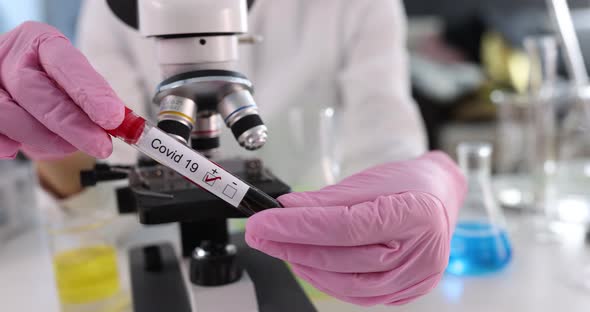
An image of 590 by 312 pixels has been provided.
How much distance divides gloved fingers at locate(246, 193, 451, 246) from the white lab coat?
16.0 inches

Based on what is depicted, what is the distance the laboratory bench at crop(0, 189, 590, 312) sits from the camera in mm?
611

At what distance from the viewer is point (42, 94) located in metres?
0.45

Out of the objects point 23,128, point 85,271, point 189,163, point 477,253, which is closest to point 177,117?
point 189,163

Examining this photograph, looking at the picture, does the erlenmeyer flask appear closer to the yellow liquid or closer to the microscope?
the microscope

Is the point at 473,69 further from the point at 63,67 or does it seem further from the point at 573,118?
the point at 63,67

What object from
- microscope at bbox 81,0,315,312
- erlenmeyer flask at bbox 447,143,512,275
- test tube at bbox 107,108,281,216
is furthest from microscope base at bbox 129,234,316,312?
erlenmeyer flask at bbox 447,143,512,275

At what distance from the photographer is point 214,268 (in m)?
0.51

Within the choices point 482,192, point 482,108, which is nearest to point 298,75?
point 482,192

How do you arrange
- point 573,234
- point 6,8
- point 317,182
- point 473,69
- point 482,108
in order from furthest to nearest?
point 473,69, point 482,108, point 6,8, point 573,234, point 317,182

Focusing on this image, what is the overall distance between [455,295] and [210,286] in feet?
1.02

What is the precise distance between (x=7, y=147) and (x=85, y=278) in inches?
8.9

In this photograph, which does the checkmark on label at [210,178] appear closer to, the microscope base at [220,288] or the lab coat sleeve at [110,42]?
the microscope base at [220,288]

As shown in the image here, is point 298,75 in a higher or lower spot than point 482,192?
higher

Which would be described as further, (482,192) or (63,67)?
(482,192)
